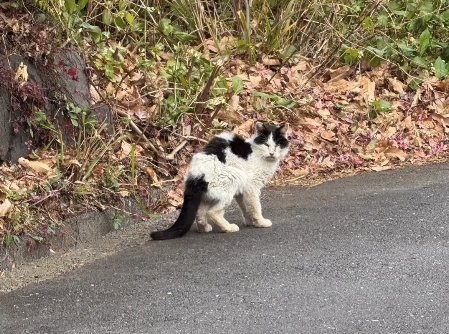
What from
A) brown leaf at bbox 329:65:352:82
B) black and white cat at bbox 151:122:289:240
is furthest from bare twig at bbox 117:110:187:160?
brown leaf at bbox 329:65:352:82

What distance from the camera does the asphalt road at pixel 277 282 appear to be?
18.0ft

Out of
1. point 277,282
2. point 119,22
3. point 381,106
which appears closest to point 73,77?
point 119,22

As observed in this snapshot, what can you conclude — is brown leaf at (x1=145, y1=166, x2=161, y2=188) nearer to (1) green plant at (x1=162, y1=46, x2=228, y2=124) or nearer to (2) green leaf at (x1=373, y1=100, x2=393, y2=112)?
(1) green plant at (x1=162, y1=46, x2=228, y2=124)

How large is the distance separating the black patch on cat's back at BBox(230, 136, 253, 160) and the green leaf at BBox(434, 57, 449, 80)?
15.3ft

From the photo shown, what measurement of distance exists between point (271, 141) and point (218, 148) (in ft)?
1.88

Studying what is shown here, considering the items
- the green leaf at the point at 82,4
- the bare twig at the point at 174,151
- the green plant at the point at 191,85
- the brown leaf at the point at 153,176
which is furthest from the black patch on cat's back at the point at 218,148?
the green leaf at the point at 82,4

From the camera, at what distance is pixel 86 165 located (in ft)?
26.2

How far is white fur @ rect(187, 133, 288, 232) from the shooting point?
7.54 metres

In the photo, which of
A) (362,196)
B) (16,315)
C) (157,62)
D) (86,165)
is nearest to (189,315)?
(16,315)

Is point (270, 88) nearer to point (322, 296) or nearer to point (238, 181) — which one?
point (238, 181)

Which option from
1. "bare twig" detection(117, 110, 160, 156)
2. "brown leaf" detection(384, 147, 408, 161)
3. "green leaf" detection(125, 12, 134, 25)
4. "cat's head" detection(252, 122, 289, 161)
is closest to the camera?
"cat's head" detection(252, 122, 289, 161)

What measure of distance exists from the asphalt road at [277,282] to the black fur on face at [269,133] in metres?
0.63

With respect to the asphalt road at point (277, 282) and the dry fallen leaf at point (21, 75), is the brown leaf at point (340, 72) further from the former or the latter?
the dry fallen leaf at point (21, 75)

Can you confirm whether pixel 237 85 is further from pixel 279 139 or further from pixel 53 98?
pixel 53 98
